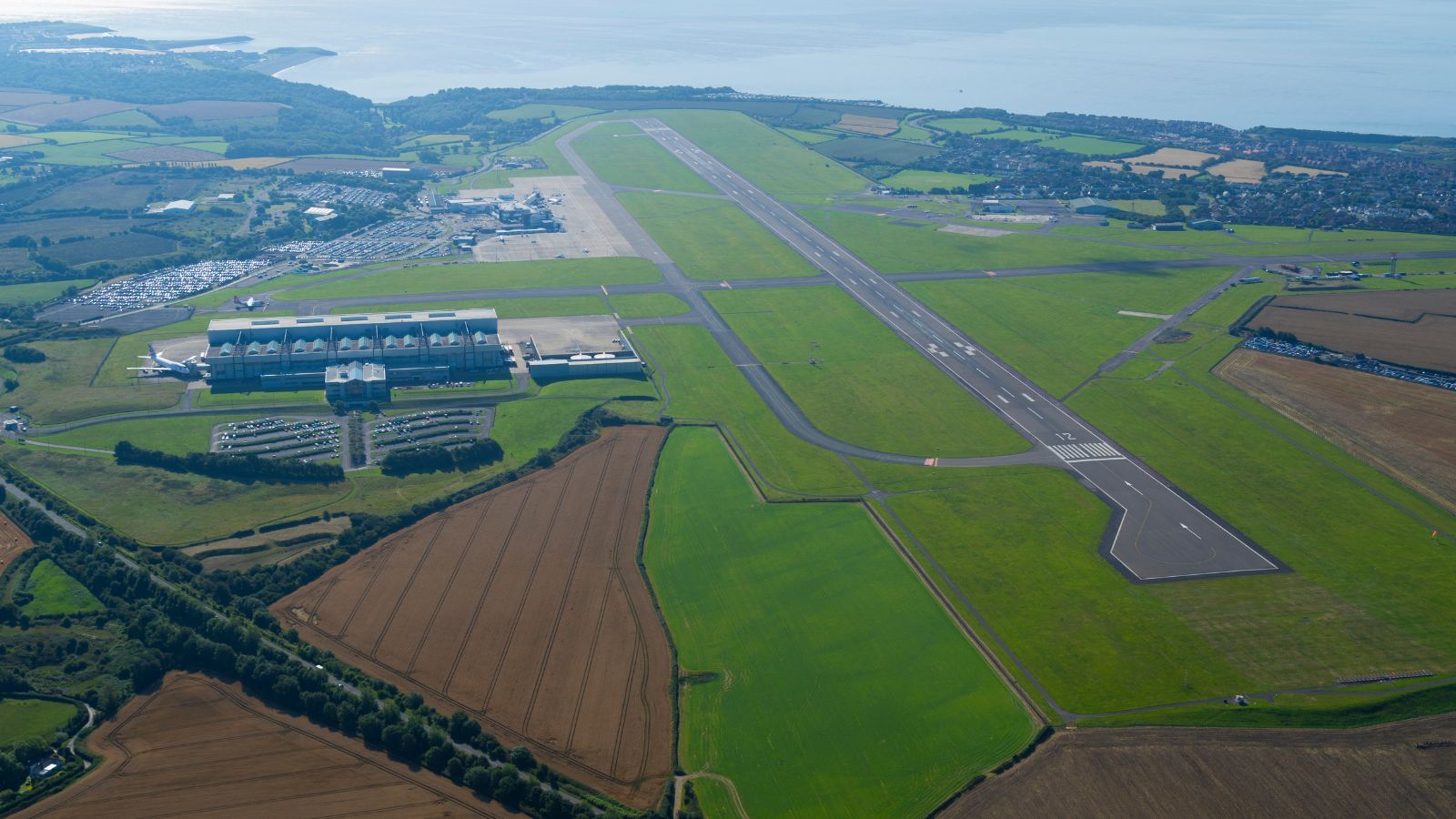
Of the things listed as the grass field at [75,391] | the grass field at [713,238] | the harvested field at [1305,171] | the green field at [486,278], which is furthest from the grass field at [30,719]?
the harvested field at [1305,171]

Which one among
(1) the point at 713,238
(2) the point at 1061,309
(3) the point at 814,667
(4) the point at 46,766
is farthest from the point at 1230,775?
(1) the point at 713,238

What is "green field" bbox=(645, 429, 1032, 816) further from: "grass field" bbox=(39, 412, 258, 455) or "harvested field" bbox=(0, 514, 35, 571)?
"harvested field" bbox=(0, 514, 35, 571)

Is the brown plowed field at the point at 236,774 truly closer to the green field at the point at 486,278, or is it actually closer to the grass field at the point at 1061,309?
the grass field at the point at 1061,309

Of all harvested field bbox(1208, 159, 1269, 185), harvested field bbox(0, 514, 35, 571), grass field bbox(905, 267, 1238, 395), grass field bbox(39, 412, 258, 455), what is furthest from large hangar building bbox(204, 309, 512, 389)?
harvested field bbox(1208, 159, 1269, 185)

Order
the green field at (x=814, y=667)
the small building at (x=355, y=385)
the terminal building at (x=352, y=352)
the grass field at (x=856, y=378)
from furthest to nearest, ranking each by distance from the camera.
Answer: the terminal building at (x=352, y=352)
the small building at (x=355, y=385)
the grass field at (x=856, y=378)
the green field at (x=814, y=667)

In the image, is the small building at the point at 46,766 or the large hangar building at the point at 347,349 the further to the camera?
the large hangar building at the point at 347,349
